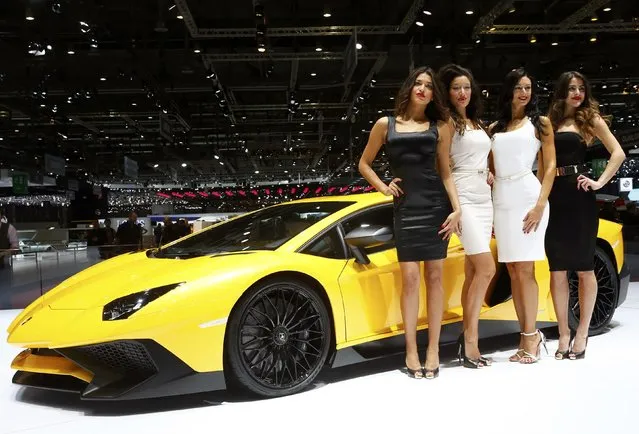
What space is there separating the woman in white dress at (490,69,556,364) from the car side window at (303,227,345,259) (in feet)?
3.17

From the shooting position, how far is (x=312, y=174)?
26531mm

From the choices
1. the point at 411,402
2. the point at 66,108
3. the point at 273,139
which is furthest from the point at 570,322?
the point at 273,139

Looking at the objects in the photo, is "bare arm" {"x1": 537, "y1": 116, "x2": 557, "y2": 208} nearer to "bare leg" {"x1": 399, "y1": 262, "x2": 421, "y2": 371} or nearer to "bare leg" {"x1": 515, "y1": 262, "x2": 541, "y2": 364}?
"bare leg" {"x1": 515, "y1": 262, "x2": 541, "y2": 364}

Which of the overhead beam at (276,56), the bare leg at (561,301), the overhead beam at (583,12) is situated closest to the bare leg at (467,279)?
the bare leg at (561,301)

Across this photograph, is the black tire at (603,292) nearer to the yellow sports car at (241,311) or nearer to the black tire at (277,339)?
the yellow sports car at (241,311)

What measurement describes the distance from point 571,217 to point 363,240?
1313mm

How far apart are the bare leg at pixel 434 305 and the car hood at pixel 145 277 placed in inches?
35.5

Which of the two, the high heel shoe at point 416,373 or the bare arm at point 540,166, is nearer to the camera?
the high heel shoe at point 416,373

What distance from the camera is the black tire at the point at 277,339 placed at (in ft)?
8.89

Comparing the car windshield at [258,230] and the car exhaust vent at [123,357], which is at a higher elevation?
the car windshield at [258,230]

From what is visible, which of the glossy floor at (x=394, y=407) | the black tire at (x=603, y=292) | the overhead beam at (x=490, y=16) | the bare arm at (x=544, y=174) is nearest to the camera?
the glossy floor at (x=394, y=407)

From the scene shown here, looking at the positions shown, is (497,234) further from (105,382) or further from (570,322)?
(105,382)

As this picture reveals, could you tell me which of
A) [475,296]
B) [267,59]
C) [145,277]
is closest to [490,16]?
[267,59]

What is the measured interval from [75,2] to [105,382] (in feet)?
22.2
